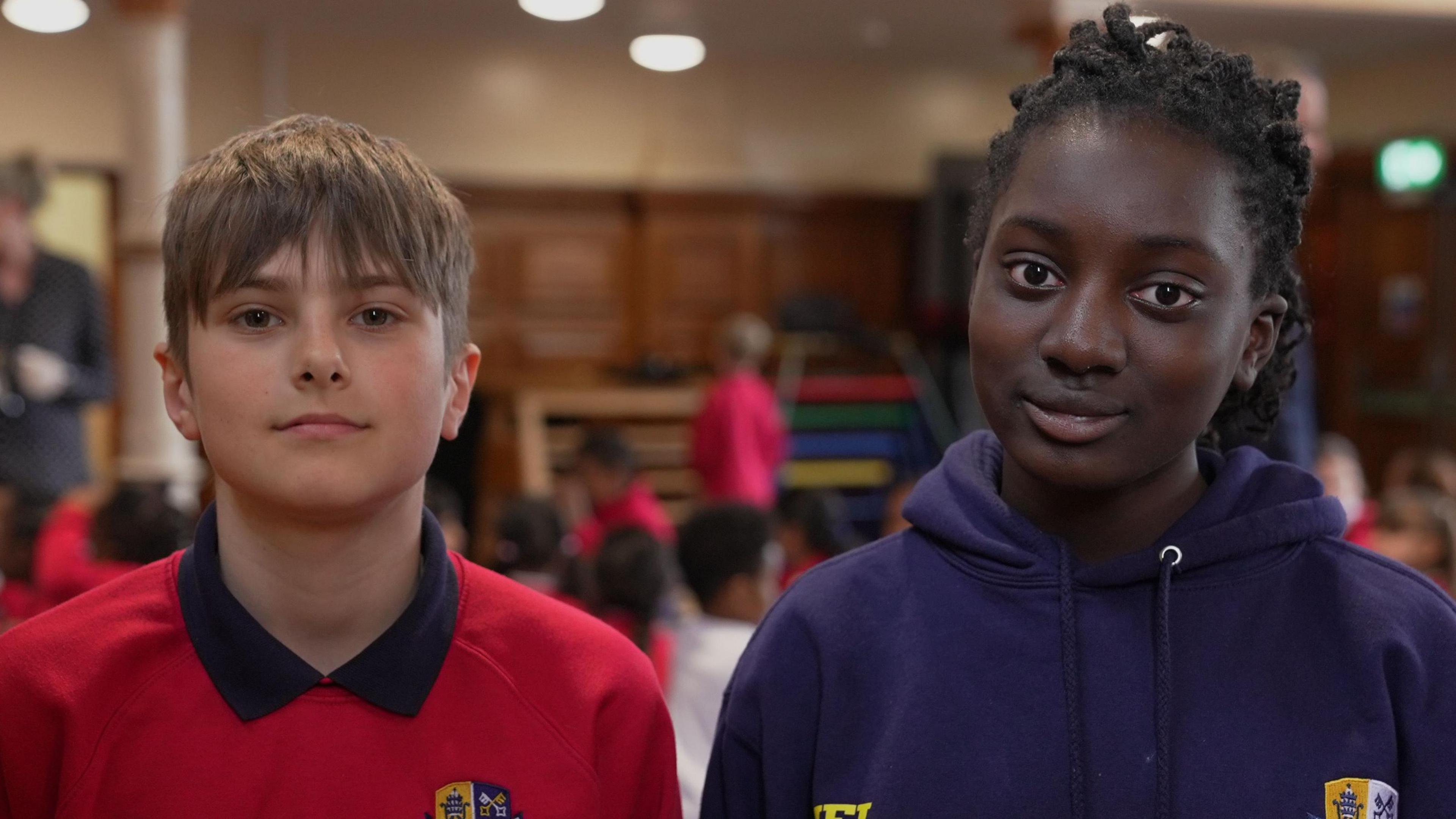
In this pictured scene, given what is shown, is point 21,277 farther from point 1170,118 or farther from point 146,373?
point 1170,118

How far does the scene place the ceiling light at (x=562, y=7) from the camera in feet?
21.0

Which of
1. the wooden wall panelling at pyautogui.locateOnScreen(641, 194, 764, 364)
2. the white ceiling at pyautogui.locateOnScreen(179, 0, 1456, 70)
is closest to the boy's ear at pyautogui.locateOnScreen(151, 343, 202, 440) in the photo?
the white ceiling at pyautogui.locateOnScreen(179, 0, 1456, 70)

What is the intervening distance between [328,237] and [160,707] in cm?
39

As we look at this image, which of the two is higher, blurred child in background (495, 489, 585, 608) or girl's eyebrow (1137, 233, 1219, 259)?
girl's eyebrow (1137, 233, 1219, 259)

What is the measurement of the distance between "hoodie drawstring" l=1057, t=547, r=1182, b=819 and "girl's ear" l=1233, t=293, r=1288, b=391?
0.15 m

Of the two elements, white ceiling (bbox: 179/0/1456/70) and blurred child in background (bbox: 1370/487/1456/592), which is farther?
white ceiling (bbox: 179/0/1456/70)

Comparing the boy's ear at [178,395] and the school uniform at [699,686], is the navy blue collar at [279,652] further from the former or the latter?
the school uniform at [699,686]

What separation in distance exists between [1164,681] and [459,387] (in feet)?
2.08

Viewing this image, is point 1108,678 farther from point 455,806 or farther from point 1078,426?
point 455,806

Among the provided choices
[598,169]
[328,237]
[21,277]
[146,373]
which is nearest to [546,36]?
[598,169]

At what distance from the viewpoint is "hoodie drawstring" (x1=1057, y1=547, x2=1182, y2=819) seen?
1.13 metres

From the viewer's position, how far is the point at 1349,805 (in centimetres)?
112

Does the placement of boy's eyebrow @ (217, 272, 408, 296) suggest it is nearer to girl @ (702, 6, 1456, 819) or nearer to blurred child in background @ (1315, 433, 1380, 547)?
girl @ (702, 6, 1456, 819)

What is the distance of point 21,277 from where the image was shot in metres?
3.94
